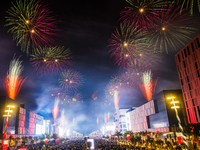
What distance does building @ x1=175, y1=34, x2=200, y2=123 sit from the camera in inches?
2109

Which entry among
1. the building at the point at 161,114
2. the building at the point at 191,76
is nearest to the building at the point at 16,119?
the building at the point at 161,114

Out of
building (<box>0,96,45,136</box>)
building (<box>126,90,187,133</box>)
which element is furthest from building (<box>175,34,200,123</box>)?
building (<box>0,96,45,136</box>)

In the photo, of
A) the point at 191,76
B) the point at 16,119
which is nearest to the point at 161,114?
the point at 191,76

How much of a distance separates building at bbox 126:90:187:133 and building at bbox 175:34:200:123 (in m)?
6.81

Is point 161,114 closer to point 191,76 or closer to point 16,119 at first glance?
point 191,76

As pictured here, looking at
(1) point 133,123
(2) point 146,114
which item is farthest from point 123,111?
(2) point 146,114

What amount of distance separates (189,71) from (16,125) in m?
68.6

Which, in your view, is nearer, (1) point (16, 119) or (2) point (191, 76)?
(2) point (191, 76)

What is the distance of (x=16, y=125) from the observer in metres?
71.4

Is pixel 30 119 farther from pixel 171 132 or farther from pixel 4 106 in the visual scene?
pixel 171 132

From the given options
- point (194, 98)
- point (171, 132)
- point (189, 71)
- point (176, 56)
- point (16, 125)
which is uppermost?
point (176, 56)

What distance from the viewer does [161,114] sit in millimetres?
75562

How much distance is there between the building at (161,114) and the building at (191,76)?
22.3ft

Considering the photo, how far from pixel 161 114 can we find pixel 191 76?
25162mm
